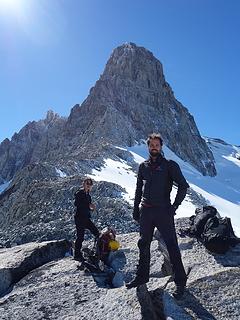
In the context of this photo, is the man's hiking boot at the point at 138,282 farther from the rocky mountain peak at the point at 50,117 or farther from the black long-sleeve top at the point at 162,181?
the rocky mountain peak at the point at 50,117

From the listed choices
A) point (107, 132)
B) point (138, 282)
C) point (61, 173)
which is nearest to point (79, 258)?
point (138, 282)

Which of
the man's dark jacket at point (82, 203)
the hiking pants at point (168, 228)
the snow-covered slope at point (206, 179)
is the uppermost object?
the snow-covered slope at point (206, 179)

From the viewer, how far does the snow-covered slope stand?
34312mm

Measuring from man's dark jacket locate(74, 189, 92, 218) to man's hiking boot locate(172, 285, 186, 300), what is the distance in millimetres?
4227

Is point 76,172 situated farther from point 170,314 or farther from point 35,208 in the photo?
point 170,314

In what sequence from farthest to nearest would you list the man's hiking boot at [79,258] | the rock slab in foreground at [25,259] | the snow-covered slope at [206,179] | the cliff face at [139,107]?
the cliff face at [139,107]
the snow-covered slope at [206,179]
the man's hiking boot at [79,258]
the rock slab in foreground at [25,259]

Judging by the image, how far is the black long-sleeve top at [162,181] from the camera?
795 centimetres

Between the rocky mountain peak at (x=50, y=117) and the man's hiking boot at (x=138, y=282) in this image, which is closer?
the man's hiking boot at (x=138, y=282)

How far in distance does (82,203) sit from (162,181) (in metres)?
3.95

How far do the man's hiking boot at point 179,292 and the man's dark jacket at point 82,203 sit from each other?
423cm

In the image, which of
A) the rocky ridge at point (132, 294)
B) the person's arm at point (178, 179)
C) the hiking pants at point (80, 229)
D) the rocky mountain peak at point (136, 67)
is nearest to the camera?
the rocky ridge at point (132, 294)

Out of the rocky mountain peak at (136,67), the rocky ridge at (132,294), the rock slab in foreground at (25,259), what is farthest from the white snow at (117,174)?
the rocky mountain peak at (136,67)

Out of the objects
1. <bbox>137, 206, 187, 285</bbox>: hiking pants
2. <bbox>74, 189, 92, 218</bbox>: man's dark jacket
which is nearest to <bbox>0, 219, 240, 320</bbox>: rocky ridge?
<bbox>137, 206, 187, 285</bbox>: hiking pants

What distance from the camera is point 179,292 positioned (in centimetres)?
770
